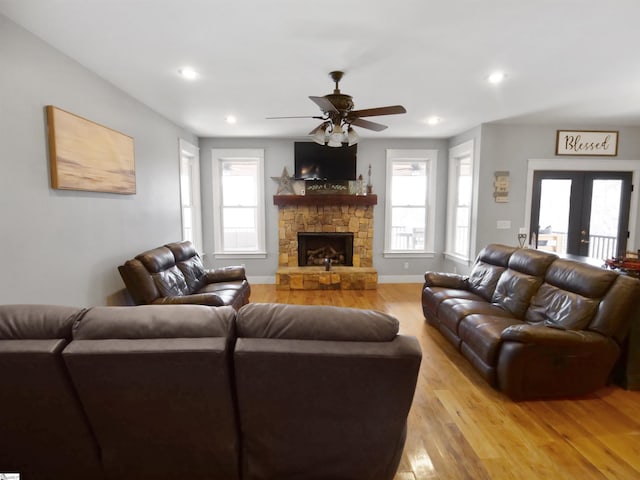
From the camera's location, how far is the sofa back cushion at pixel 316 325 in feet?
4.51

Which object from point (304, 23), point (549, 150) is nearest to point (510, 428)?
point (304, 23)

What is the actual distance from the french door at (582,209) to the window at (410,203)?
1609 mm

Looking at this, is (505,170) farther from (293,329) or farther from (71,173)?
(71,173)

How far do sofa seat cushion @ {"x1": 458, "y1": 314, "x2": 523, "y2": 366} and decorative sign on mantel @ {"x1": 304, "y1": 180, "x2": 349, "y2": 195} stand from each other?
3.34m

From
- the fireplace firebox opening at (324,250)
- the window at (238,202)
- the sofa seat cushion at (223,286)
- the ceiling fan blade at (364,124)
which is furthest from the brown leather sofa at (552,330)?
the window at (238,202)

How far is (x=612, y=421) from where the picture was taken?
214cm

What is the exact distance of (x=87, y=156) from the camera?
2.65 m

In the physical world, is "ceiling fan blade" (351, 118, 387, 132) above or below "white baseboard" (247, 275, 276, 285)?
above

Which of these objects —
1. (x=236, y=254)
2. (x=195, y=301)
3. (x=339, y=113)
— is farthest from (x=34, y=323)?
(x=236, y=254)

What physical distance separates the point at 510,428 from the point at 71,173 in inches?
144

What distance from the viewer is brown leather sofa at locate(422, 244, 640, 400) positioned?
2.29 m

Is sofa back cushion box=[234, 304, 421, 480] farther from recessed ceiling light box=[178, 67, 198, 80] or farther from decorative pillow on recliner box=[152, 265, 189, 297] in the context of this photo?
recessed ceiling light box=[178, 67, 198, 80]

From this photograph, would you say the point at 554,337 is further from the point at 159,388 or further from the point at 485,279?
the point at 159,388

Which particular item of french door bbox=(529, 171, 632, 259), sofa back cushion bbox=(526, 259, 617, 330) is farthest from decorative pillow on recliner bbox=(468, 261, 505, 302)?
french door bbox=(529, 171, 632, 259)
